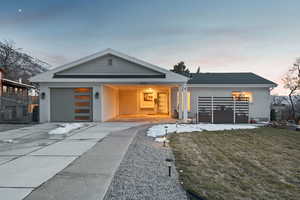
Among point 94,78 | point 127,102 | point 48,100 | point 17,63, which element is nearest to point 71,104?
point 48,100

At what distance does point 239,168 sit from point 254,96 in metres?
10.8

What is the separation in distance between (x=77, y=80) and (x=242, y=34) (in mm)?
13289

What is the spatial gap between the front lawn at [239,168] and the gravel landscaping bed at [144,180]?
302 mm

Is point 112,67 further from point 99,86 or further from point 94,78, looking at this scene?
point 99,86

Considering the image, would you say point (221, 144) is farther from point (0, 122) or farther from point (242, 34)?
point (0, 122)

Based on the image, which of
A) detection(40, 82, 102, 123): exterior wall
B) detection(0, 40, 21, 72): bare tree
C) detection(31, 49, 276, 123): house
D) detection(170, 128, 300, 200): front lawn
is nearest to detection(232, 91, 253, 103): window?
detection(31, 49, 276, 123): house

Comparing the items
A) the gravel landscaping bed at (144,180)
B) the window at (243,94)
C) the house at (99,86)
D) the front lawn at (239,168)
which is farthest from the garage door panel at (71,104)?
the window at (243,94)

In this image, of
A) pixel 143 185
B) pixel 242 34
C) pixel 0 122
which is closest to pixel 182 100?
pixel 242 34

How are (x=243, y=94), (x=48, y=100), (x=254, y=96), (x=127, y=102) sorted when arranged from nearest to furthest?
(x=48, y=100), (x=254, y=96), (x=243, y=94), (x=127, y=102)

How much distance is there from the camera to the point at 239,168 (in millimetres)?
4000

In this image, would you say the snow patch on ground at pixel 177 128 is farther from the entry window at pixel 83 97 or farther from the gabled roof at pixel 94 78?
the entry window at pixel 83 97

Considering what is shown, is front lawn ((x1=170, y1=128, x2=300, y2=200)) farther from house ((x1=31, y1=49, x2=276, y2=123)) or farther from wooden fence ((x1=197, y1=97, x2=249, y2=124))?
house ((x1=31, y1=49, x2=276, y2=123))

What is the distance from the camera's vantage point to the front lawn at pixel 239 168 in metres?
2.92

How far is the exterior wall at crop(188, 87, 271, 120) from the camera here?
12922 mm
